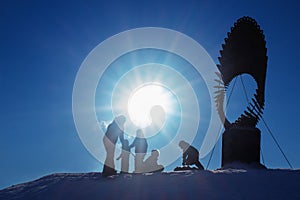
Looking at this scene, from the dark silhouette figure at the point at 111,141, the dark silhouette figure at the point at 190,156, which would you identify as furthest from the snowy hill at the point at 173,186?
the dark silhouette figure at the point at 190,156

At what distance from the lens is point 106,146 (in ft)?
45.0

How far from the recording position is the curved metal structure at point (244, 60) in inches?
751

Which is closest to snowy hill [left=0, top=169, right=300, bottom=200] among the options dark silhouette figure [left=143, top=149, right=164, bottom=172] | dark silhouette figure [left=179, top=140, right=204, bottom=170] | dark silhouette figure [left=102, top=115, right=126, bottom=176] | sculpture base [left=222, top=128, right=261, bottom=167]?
dark silhouette figure [left=102, top=115, right=126, bottom=176]

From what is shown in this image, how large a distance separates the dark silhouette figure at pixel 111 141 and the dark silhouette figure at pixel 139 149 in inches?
45.6

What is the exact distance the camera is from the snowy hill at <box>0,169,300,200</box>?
10.5m

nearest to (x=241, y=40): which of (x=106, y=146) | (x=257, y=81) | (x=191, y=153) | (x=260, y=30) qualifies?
(x=260, y=30)

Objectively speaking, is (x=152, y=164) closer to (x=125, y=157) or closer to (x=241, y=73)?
(x=125, y=157)

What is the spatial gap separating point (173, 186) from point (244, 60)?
10650 millimetres

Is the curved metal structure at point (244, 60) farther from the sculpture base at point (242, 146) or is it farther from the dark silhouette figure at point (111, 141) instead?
the dark silhouette figure at point (111, 141)

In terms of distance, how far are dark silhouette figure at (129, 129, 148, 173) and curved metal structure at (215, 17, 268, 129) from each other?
5.98 m

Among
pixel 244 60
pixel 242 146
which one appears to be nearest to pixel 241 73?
pixel 244 60

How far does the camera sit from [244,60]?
65.1 feet

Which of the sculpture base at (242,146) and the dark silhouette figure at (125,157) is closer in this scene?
the dark silhouette figure at (125,157)

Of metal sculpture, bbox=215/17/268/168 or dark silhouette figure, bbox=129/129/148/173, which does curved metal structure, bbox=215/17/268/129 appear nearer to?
metal sculpture, bbox=215/17/268/168
